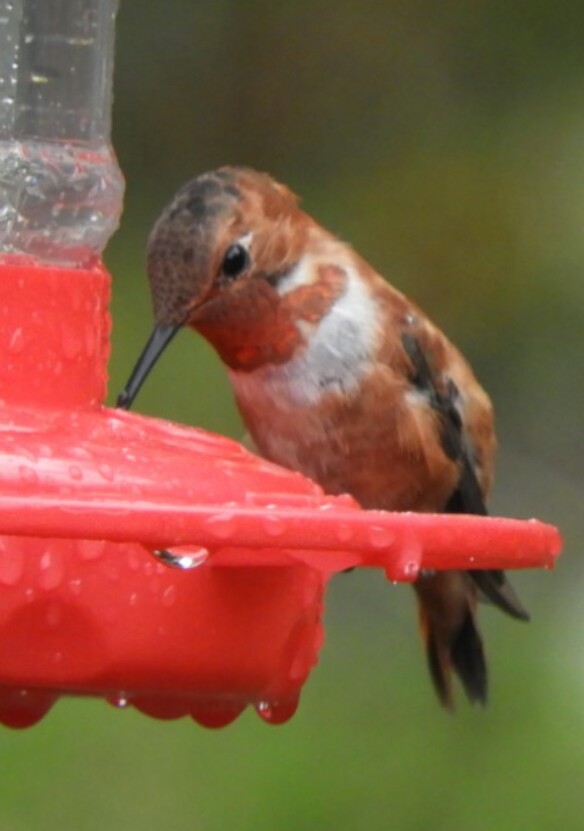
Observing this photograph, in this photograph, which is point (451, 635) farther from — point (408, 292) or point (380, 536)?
point (380, 536)

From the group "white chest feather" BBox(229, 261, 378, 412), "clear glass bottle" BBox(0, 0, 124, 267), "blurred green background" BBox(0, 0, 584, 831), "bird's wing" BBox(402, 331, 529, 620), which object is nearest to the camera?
"clear glass bottle" BBox(0, 0, 124, 267)

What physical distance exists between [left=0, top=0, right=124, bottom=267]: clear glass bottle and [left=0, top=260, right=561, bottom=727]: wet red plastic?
7.8 inches

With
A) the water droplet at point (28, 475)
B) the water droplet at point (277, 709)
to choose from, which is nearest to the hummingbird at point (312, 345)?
the water droplet at point (277, 709)

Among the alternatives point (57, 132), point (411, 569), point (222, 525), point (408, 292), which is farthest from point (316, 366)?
point (408, 292)

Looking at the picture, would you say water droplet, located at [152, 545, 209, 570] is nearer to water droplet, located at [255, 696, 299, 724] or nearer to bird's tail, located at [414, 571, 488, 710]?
water droplet, located at [255, 696, 299, 724]

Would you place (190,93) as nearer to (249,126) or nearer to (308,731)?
(249,126)

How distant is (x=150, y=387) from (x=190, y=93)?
1.16m

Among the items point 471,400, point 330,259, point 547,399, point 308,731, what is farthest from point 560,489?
point 330,259

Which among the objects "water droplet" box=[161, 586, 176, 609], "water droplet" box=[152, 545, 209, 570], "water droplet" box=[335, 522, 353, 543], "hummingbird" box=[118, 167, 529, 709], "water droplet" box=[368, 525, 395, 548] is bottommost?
"hummingbird" box=[118, 167, 529, 709]

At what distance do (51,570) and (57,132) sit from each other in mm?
968

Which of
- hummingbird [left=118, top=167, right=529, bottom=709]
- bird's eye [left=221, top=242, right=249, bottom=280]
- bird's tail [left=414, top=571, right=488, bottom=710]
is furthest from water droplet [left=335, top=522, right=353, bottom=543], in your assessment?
bird's tail [left=414, top=571, right=488, bottom=710]

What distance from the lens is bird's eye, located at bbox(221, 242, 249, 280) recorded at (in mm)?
3477

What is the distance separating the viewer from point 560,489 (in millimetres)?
5949

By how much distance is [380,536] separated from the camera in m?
2.03
